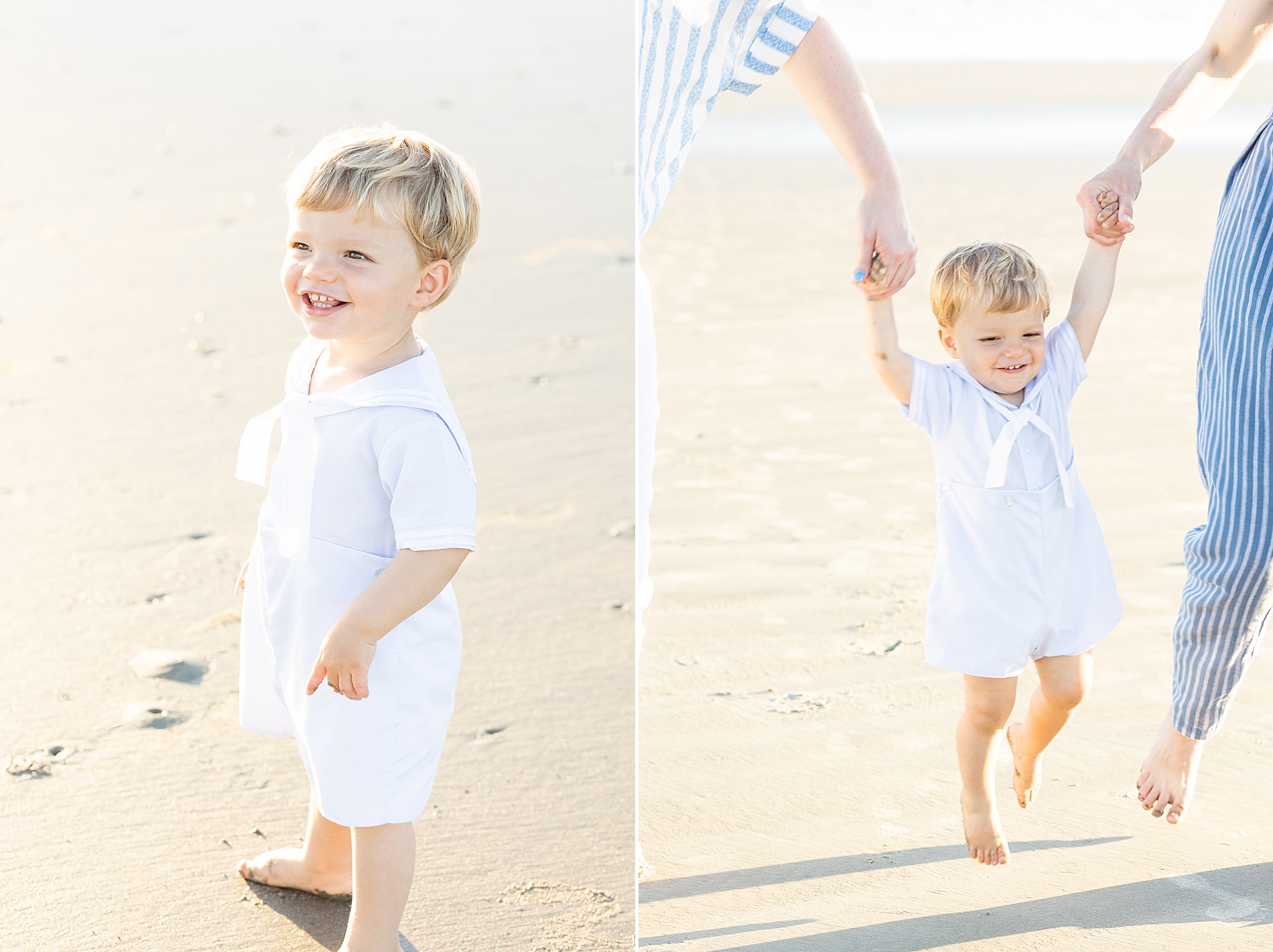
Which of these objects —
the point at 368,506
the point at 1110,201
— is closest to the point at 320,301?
the point at 368,506

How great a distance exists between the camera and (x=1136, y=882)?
8.32ft

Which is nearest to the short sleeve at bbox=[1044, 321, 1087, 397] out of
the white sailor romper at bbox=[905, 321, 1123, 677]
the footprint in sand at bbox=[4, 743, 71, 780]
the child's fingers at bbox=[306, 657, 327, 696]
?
the white sailor romper at bbox=[905, 321, 1123, 677]

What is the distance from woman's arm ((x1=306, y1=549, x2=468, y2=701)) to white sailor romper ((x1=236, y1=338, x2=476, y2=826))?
0.08ft

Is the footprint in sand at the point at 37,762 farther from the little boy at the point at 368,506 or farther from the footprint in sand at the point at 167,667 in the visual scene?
the little boy at the point at 368,506

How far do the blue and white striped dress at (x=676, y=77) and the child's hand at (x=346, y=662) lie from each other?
17.0 inches

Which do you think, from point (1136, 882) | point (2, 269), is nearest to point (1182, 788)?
point (1136, 882)

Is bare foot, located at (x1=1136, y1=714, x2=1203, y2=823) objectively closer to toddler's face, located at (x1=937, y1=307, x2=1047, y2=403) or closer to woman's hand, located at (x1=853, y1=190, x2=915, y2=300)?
toddler's face, located at (x1=937, y1=307, x2=1047, y2=403)

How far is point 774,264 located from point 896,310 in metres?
1.12

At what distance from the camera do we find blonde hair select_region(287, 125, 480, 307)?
1.99 metres

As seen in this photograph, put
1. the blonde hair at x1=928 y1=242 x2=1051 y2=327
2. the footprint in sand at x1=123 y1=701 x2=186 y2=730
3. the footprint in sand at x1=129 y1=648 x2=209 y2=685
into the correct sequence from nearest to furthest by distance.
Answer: the blonde hair at x1=928 y1=242 x2=1051 y2=327, the footprint in sand at x1=123 y1=701 x2=186 y2=730, the footprint in sand at x1=129 y1=648 x2=209 y2=685

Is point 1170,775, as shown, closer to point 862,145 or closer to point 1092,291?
point 1092,291

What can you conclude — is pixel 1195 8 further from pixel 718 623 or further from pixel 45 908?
pixel 45 908

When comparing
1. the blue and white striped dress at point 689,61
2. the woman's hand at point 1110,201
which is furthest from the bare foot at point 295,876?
the woman's hand at point 1110,201

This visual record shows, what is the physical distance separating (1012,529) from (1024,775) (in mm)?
507
